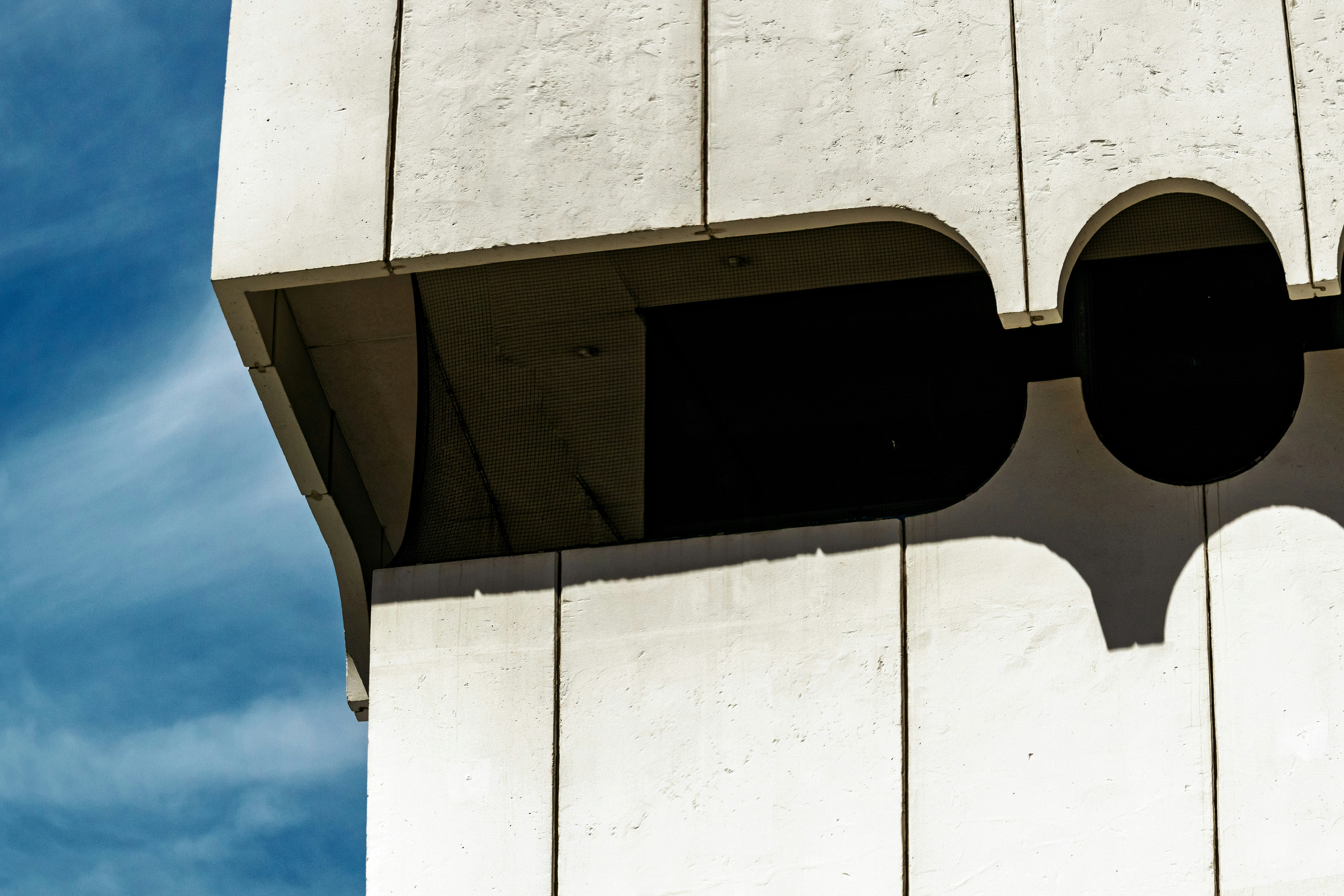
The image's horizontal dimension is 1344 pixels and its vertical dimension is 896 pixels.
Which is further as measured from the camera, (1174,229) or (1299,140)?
(1174,229)

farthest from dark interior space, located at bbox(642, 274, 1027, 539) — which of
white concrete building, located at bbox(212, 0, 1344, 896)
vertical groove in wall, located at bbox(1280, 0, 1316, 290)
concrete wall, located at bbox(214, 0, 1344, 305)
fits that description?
vertical groove in wall, located at bbox(1280, 0, 1316, 290)

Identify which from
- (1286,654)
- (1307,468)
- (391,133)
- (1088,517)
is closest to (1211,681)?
(1286,654)

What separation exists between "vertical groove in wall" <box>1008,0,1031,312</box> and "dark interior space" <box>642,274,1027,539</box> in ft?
3.70

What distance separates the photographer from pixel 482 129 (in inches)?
527

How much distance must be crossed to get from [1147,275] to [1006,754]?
3.18m

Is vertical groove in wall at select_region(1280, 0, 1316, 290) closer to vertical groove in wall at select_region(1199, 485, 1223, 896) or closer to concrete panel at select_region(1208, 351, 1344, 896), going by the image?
concrete panel at select_region(1208, 351, 1344, 896)

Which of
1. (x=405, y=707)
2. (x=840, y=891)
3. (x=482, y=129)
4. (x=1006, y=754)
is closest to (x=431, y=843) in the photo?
(x=405, y=707)

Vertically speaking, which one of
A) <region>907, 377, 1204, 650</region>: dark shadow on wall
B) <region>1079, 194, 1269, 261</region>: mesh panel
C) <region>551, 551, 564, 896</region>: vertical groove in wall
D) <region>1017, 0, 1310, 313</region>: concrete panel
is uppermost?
<region>1017, 0, 1310, 313</region>: concrete panel

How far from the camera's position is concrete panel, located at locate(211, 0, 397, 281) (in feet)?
44.0

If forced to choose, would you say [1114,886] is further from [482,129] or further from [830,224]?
[482,129]

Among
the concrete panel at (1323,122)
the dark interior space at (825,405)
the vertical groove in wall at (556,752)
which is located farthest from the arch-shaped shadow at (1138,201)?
the vertical groove in wall at (556,752)

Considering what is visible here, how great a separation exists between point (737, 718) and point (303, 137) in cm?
477

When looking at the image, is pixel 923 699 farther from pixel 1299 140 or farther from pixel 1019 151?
pixel 1299 140

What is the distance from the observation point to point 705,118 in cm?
1304
